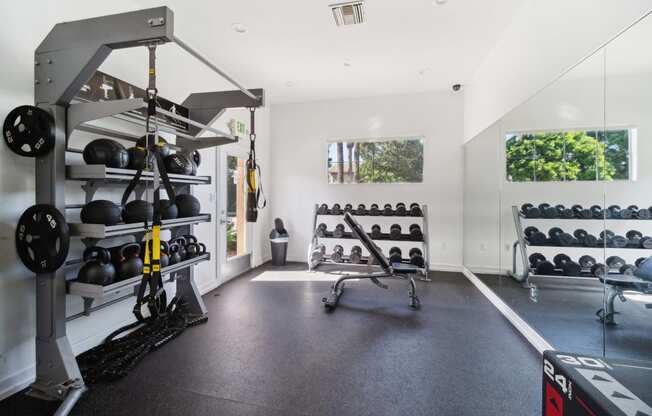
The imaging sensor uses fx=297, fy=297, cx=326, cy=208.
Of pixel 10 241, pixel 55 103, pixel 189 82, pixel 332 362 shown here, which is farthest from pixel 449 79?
pixel 10 241

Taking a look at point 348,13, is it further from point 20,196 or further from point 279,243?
point 279,243

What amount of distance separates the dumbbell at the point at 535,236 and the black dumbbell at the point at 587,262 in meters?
0.52

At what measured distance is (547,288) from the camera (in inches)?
105

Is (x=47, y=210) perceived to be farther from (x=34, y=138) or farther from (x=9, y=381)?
(x=9, y=381)

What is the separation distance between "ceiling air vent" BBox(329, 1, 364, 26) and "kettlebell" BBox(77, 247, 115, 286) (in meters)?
2.80

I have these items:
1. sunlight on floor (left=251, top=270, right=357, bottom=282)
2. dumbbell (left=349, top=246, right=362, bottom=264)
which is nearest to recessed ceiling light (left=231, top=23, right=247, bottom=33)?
dumbbell (left=349, top=246, right=362, bottom=264)

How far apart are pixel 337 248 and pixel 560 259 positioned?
2.81m

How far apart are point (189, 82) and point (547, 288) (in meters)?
4.32

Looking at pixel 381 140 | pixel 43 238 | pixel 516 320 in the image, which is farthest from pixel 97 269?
pixel 381 140

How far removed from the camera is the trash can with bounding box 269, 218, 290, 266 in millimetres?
5391

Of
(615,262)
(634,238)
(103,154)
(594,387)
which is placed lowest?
(594,387)

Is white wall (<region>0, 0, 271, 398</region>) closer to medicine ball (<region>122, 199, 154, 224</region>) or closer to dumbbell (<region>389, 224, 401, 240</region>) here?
medicine ball (<region>122, 199, 154, 224</region>)

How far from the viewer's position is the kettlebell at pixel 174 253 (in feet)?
8.46

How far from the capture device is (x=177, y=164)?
259 cm
